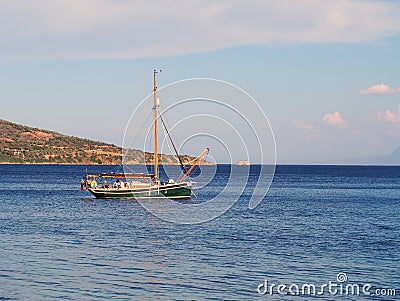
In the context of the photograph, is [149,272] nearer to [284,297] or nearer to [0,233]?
[284,297]

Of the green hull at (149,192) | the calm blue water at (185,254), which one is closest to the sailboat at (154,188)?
the green hull at (149,192)

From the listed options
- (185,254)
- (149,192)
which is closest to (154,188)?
(149,192)

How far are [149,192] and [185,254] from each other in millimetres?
47125

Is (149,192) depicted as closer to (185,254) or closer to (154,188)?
(154,188)

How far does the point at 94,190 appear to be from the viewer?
95812 mm


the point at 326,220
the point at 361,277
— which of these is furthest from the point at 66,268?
the point at 326,220

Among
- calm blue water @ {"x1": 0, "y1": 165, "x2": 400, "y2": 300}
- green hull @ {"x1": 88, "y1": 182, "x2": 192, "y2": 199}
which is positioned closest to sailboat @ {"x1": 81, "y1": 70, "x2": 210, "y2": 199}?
green hull @ {"x1": 88, "y1": 182, "x2": 192, "y2": 199}

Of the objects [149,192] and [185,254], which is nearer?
[185,254]

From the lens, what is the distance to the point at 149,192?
8956 centimetres

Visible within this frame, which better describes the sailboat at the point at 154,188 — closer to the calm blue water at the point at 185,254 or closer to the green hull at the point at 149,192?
the green hull at the point at 149,192

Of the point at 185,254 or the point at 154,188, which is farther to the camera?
the point at 154,188

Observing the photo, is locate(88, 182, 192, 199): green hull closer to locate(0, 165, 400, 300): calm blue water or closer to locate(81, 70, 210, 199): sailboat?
locate(81, 70, 210, 199): sailboat

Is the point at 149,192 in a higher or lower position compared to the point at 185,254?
higher

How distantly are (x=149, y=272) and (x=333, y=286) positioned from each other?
31.8ft
